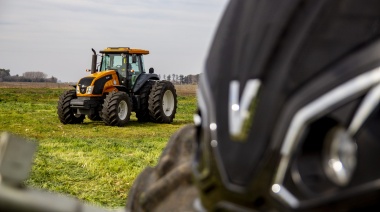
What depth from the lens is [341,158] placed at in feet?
3.59

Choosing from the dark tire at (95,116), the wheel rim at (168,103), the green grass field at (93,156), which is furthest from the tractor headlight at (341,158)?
the wheel rim at (168,103)

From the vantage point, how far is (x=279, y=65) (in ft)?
4.00

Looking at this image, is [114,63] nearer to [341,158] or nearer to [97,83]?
[97,83]

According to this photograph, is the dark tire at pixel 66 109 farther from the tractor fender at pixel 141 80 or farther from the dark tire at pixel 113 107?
the tractor fender at pixel 141 80

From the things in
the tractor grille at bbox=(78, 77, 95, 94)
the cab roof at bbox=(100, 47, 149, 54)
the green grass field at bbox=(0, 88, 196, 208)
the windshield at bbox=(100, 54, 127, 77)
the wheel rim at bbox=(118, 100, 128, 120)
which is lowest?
the green grass field at bbox=(0, 88, 196, 208)

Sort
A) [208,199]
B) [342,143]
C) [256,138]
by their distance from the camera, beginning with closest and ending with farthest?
[342,143] < [256,138] < [208,199]

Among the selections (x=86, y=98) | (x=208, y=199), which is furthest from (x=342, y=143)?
(x=86, y=98)

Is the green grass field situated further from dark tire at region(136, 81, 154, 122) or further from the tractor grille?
the tractor grille

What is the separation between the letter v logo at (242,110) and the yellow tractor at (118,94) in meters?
17.9

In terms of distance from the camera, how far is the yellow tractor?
19.5 meters

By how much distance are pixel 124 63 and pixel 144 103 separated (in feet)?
4.50

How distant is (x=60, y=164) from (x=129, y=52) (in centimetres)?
988

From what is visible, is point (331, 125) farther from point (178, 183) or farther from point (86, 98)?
point (86, 98)

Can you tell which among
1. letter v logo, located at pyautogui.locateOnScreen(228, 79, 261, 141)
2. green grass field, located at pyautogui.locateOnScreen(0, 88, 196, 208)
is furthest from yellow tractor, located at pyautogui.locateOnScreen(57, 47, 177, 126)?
letter v logo, located at pyautogui.locateOnScreen(228, 79, 261, 141)
